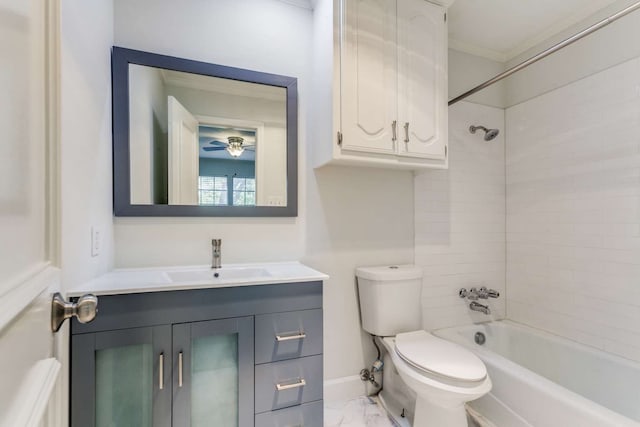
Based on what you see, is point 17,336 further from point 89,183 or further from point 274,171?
point 274,171

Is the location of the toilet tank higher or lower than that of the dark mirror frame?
lower

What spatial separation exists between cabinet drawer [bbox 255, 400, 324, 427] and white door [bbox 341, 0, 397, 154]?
1.28 meters

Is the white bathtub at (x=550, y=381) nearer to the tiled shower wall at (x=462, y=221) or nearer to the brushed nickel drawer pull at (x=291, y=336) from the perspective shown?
the tiled shower wall at (x=462, y=221)

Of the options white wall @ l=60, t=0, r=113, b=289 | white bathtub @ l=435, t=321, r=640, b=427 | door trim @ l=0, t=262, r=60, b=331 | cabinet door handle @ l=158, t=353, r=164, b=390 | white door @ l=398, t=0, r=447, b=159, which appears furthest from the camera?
white door @ l=398, t=0, r=447, b=159

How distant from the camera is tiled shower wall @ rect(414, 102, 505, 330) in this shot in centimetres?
209

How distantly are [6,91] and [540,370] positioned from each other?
8.96ft

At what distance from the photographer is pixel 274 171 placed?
5.68 ft

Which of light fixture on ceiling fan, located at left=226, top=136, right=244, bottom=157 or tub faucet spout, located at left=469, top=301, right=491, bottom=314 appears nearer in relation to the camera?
light fixture on ceiling fan, located at left=226, top=136, right=244, bottom=157

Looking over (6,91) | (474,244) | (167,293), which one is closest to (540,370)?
(474,244)

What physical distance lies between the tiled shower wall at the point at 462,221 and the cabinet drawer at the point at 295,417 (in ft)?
3.52

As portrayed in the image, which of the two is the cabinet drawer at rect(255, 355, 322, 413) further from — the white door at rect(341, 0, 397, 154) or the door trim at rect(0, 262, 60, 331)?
the white door at rect(341, 0, 397, 154)

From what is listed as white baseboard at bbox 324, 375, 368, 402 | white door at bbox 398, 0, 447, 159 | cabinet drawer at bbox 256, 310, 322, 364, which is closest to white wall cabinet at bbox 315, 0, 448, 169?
white door at bbox 398, 0, 447, 159

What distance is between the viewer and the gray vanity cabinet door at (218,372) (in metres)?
1.16

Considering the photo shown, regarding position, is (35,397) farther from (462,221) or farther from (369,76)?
(462,221)
